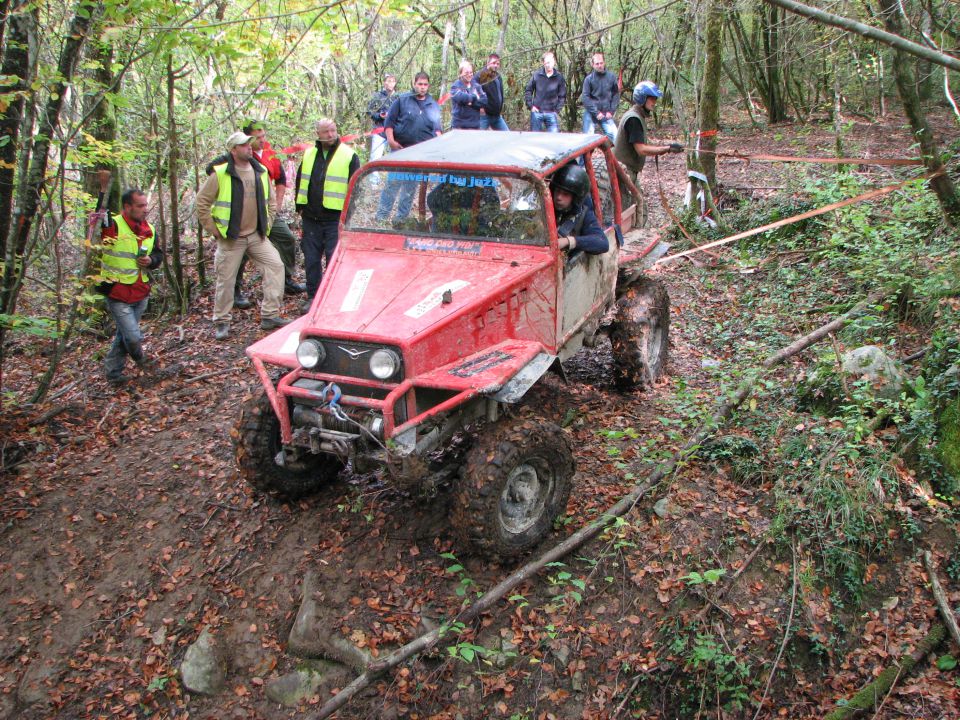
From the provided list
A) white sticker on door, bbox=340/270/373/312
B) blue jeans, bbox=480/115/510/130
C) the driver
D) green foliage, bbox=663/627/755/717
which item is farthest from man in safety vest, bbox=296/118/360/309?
green foliage, bbox=663/627/755/717

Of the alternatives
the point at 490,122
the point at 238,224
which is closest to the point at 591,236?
the point at 238,224

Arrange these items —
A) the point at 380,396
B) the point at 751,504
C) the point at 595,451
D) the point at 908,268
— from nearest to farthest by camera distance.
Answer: the point at 380,396 → the point at 751,504 → the point at 595,451 → the point at 908,268

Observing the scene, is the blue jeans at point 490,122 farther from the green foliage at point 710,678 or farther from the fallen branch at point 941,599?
the green foliage at point 710,678

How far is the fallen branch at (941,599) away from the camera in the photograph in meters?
3.98

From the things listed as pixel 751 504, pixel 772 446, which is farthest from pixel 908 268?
pixel 751 504

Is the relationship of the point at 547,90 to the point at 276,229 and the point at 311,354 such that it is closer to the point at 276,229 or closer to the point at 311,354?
the point at 276,229

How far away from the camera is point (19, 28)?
5426mm

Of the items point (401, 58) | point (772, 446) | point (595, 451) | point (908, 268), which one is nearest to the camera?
point (772, 446)

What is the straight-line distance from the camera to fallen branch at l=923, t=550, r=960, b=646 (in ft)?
13.0

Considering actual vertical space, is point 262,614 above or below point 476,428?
below

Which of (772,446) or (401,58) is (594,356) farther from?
(401,58)

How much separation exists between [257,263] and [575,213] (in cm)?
385

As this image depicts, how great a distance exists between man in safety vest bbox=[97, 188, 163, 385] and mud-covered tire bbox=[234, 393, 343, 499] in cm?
275

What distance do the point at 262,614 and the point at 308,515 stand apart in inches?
29.6
